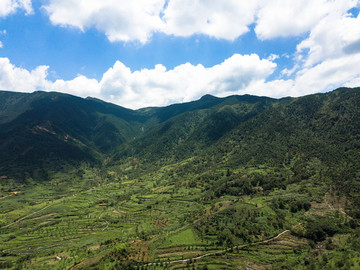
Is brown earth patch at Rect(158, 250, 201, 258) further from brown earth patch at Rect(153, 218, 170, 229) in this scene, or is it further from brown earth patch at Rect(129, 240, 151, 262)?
brown earth patch at Rect(153, 218, 170, 229)

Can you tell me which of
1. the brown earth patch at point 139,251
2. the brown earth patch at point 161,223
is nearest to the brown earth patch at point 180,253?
the brown earth patch at point 139,251

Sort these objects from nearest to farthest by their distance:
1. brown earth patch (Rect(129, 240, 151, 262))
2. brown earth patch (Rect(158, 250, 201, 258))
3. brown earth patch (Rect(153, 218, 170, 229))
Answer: brown earth patch (Rect(129, 240, 151, 262)) < brown earth patch (Rect(158, 250, 201, 258)) < brown earth patch (Rect(153, 218, 170, 229))

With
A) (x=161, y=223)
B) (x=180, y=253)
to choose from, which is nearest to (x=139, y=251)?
(x=180, y=253)

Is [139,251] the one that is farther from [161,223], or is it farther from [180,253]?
[161,223]

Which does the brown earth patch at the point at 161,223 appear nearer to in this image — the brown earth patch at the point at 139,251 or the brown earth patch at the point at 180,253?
the brown earth patch at the point at 139,251

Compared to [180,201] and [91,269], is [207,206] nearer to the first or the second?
[180,201]

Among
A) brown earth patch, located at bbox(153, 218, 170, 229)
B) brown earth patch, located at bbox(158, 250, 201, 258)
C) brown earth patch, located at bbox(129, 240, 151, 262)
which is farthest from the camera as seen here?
brown earth patch, located at bbox(153, 218, 170, 229)

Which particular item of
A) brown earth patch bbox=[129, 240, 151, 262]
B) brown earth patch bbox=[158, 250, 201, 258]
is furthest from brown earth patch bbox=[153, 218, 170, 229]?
brown earth patch bbox=[158, 250, 201, 258]

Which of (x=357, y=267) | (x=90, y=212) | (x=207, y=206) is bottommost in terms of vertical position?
(x=90, y=212)

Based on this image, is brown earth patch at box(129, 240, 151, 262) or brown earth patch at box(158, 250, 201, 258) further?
brown earth patch at box(158, 250, 201, 258)

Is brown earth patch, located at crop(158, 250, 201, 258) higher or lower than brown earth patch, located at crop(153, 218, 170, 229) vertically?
higher

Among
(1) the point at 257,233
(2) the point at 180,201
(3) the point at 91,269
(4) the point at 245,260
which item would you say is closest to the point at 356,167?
(1) the point at 257,233
